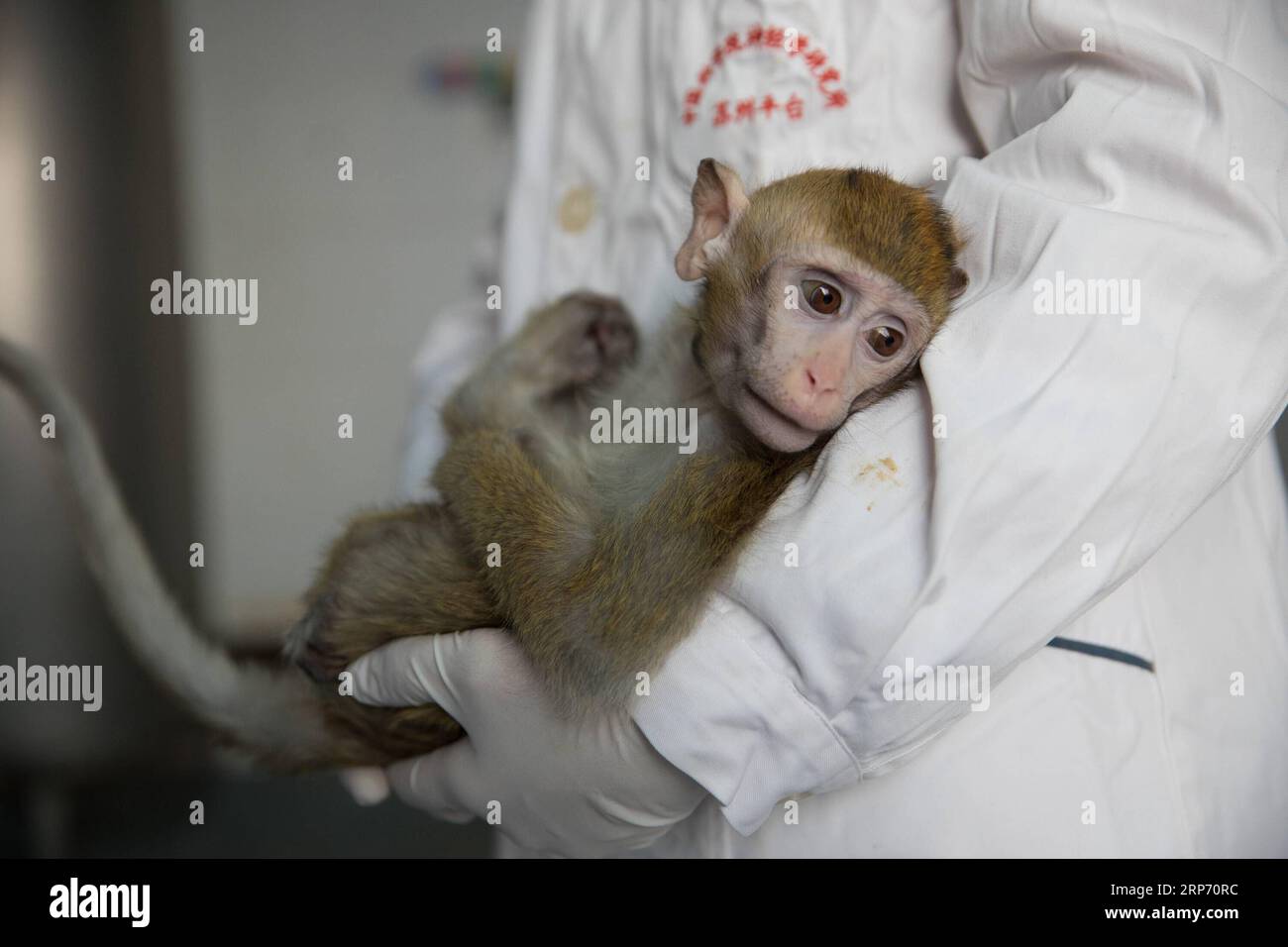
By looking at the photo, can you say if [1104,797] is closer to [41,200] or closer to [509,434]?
[509,434]

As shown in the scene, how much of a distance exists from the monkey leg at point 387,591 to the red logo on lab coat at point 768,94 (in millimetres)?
855

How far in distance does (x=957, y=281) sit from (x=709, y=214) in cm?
41

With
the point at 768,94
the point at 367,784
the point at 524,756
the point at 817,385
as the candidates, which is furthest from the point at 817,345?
the point at 367,784

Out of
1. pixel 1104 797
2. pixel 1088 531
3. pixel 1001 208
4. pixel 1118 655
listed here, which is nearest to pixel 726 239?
pixel 1001 208

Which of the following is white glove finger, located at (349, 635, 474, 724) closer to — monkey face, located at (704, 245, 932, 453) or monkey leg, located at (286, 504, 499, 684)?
monkey leg, located at (286, 504, 499, 684)

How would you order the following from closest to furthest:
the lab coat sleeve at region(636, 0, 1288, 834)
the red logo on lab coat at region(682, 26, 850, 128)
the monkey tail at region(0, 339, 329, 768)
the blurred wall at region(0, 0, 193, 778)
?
1. the lab coat sleeve at region(636, 0, 1288, 834)
2. the red logo on lab coat at region(682, 26, 850, 128)
3. the monkey tail at region(0, 339, 329, 768)
4. the blurred wall at region(0, 0, 193, 778)

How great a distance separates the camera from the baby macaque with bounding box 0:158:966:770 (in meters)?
1.46

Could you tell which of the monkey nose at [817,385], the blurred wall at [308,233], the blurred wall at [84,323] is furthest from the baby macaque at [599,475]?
the blurred wall at [308,233]

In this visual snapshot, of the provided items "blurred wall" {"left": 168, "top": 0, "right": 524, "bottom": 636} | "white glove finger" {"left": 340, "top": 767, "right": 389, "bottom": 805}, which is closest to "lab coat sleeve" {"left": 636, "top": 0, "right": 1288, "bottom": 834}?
"white glove finger" {"left": 340, "top": 767, "right": 389, "bottom": 805}

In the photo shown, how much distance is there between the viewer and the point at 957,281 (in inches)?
59.3

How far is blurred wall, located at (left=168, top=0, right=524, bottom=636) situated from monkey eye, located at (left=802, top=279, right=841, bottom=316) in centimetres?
338

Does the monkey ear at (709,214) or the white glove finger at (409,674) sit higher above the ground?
the monkey ear at (709,214)

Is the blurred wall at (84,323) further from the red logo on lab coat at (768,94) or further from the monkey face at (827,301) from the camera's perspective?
the monkey face at (827,301)

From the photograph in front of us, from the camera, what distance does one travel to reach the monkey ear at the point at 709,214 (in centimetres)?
161
